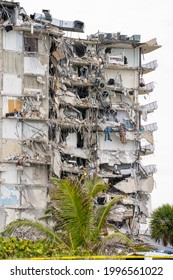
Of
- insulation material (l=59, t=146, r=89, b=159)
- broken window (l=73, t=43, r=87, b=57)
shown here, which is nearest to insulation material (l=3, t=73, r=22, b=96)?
insulation material (l=59, t=146, r=89, b=159)

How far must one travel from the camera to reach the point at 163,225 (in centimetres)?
6938

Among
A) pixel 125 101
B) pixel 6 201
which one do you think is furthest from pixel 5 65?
pixel 125 101

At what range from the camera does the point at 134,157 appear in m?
76.3

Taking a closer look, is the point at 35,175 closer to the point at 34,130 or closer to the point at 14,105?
the point at 34,130

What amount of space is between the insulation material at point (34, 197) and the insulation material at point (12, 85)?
754cm

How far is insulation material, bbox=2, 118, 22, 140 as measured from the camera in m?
63.7

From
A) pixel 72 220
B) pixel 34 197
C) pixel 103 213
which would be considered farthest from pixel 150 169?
pixel 72 220

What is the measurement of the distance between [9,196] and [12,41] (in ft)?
40.1

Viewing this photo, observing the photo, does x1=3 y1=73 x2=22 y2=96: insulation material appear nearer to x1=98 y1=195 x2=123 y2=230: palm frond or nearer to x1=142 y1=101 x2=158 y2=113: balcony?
x1=142 y1=101 x2=158 y2=113: balcony

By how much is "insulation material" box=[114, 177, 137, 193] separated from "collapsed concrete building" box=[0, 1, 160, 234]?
92mm

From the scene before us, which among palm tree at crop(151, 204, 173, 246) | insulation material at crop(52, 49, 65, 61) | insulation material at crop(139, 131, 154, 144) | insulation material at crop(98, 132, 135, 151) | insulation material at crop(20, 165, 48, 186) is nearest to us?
insulation material at crop(20, 165, 48, 186)

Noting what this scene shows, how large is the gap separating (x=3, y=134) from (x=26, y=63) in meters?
5.99

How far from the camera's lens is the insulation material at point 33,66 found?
64750mm

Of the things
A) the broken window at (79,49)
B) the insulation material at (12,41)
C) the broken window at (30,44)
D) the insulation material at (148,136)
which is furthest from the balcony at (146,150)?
the insulation material at (12,41)
